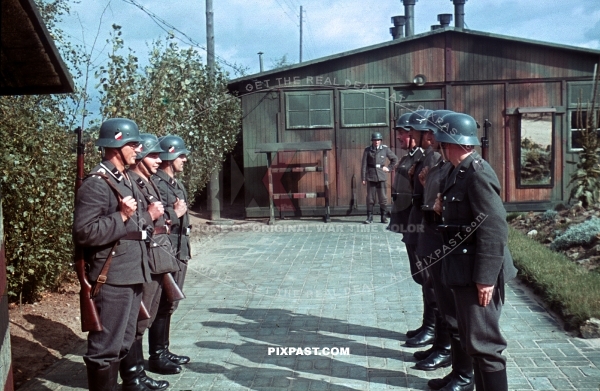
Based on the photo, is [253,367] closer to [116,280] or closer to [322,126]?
[116,280]

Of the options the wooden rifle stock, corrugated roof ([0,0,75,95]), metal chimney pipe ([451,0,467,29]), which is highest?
metal chimney pipe ([451,0,467,29])

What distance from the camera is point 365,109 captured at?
17.6 metres

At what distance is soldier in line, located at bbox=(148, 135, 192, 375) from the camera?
5.95 metres

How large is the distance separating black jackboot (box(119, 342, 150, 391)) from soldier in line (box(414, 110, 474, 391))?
2224mm

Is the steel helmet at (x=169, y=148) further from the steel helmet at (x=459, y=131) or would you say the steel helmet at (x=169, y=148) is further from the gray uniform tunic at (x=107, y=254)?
the steel helmet at (x=459, y=131)

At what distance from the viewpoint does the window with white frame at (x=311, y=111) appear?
1759 cm

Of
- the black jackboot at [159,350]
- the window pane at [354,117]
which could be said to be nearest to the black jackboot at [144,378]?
the black jackboot at [159,350]

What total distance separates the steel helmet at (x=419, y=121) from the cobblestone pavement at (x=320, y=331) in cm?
200

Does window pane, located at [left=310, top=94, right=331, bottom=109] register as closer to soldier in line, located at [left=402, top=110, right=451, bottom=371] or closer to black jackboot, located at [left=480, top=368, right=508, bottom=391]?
soldier in line, located at [left=402, top=110, right=451, bottom=371]

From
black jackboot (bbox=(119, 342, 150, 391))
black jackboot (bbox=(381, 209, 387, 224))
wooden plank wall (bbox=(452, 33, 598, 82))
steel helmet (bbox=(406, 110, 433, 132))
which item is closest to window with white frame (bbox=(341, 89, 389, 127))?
wooden plank wall (bbox=(452, 33, 598, 82))

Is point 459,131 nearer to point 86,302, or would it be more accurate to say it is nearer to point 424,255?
point 424,255

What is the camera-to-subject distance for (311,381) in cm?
562

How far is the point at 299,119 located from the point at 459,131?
43.0 feet

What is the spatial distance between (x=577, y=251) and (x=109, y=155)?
843cm
